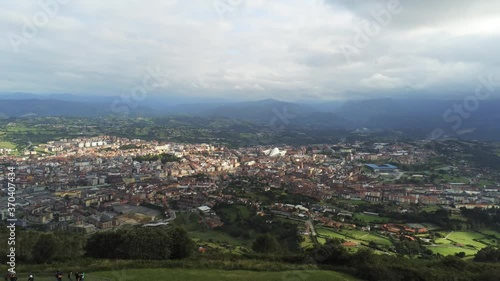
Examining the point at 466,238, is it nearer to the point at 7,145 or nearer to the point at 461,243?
the point at 461,243

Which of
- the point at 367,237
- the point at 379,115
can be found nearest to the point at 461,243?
the point at 367,237

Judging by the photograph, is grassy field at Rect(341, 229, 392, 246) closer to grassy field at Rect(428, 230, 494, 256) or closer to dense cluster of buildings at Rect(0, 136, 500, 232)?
dense cluster of buildings at Rect(0, 136, 500, 232)

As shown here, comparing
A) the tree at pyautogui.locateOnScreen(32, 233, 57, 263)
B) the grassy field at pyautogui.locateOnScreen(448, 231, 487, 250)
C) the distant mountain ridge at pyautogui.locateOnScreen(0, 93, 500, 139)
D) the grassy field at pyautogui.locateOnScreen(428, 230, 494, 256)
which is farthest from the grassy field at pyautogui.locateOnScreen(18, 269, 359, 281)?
the distant mountain ridge at pyautogui.locateOnScreen(0, 93, 500, 139)

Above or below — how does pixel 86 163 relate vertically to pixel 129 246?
below

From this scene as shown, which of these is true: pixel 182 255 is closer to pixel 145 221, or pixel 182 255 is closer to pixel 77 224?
pixel 145 221

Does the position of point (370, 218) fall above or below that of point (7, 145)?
above

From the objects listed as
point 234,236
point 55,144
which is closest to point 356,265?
point 234,236

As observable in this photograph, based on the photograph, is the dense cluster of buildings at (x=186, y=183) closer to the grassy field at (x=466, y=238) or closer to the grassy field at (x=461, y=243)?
the grassy field at (x=461, y=243)

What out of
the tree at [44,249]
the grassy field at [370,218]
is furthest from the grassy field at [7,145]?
the grassy field at [370,218]
